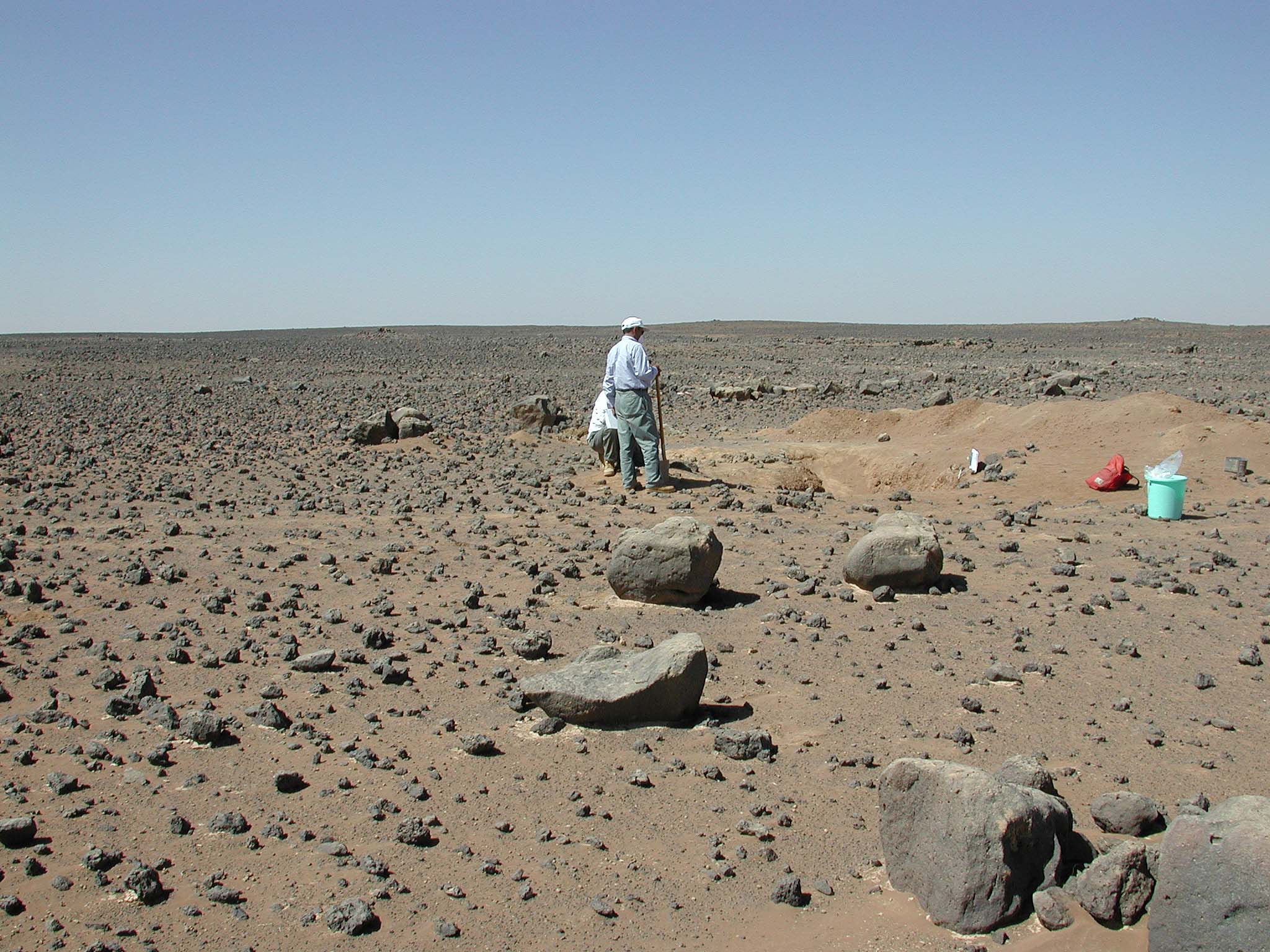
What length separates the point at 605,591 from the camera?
7.57m

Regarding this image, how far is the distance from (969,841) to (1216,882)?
749 millimetres

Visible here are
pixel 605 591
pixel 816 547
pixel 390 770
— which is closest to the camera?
pixel 390 770

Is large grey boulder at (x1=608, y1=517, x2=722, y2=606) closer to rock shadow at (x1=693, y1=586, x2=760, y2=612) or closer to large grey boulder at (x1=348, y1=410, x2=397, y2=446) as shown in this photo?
rock shadow at (x1=693, y1=586, x2=760, y2=612)

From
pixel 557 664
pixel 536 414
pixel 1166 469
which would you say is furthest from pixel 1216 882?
pixel 536 414

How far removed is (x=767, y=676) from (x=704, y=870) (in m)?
1.99

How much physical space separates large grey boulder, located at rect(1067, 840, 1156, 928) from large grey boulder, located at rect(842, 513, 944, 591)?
361 centimetres

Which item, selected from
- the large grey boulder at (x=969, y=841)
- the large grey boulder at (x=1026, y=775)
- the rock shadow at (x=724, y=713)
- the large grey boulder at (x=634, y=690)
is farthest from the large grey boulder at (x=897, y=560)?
the large grey boulder at (x=969, y=841)

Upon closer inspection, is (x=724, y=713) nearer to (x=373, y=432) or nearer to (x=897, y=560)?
(x=897, y=560)

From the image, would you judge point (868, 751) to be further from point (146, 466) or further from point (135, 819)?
point (146, 466)

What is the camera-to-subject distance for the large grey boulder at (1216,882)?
2988mm

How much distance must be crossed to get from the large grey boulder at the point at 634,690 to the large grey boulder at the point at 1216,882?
237 cm

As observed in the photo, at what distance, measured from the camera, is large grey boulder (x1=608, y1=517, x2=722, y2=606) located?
7000mm

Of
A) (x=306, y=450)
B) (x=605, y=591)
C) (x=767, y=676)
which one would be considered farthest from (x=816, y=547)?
(x=306, y=450)

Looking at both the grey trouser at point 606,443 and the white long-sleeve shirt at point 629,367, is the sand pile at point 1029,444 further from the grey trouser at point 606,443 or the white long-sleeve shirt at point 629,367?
the white long-sleeve shirt at point 629,367
